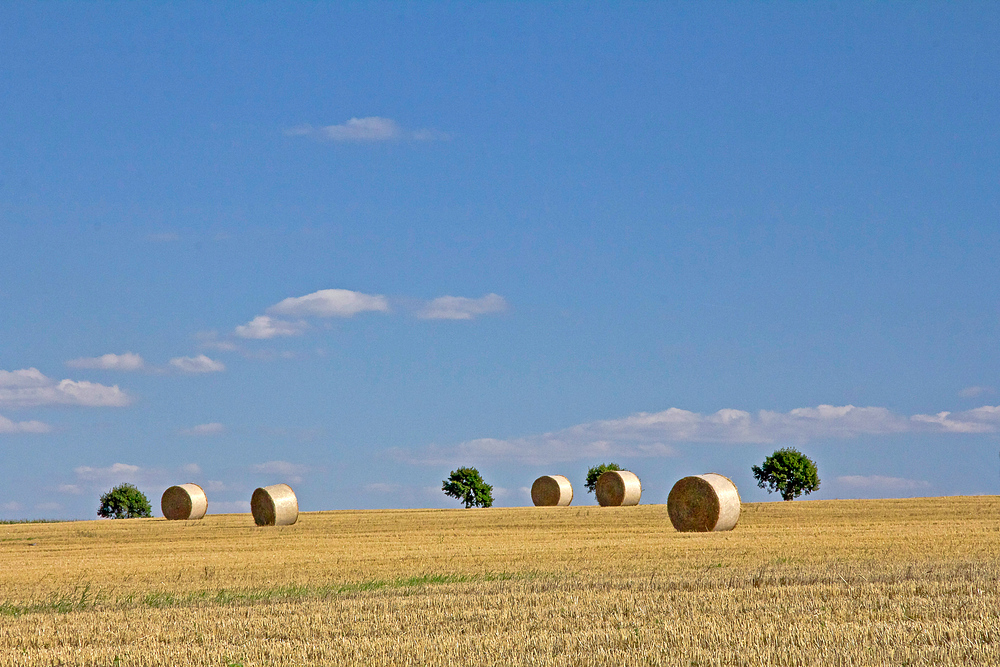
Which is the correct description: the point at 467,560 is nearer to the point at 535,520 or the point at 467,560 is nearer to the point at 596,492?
the point at 535,520

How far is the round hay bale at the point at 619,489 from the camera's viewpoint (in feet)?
165

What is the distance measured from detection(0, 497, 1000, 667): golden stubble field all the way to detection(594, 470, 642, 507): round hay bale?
21475 millimetres

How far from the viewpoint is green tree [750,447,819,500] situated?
223ft

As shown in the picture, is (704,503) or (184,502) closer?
(704,503)

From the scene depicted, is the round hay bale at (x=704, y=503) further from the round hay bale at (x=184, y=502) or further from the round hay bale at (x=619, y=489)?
the round hay bale at (x=184, y=502)

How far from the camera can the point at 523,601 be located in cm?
1345

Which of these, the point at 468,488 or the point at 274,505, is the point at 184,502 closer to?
the point at 274,505

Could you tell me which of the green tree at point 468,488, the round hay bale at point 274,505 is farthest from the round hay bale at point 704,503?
the green tree at point 468,488

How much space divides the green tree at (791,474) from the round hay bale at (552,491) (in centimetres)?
1844

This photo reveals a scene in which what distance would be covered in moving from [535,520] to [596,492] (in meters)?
13.7

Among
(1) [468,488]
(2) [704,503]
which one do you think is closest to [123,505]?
(1) [468,488]

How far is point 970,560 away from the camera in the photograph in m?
18.4

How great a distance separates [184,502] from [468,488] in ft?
115

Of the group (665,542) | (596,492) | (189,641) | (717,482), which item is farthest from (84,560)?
(596,492)
